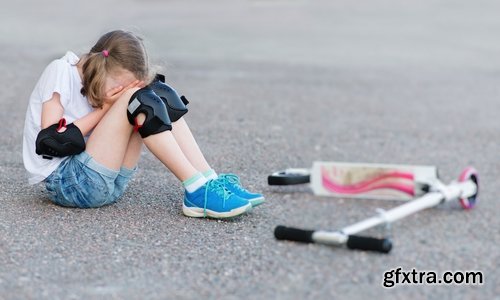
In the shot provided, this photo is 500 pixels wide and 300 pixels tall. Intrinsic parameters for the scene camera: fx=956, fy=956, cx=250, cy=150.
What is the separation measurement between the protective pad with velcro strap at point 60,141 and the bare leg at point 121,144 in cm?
8

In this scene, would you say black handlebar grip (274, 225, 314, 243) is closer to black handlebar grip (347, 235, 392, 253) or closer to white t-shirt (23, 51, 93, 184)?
black handlebar grip (347, 235, 392, 253)

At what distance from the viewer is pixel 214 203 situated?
436 centimetres

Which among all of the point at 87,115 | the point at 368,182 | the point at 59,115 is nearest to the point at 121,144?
the point at 87,115

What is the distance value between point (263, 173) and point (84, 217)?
1335 millimetres

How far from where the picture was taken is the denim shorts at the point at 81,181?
4.43 m

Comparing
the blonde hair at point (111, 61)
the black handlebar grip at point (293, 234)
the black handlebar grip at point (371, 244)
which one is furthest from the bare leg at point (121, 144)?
the black handlebar grip at point (371, 244)

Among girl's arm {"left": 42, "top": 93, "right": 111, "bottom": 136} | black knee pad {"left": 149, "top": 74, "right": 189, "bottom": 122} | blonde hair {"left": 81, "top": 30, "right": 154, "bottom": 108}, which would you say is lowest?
girl's arm {"left": 42, "top": 93, "right": 111, "bottom": 136}

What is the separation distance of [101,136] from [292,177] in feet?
2.99

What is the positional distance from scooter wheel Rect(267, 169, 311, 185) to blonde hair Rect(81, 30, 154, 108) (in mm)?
762

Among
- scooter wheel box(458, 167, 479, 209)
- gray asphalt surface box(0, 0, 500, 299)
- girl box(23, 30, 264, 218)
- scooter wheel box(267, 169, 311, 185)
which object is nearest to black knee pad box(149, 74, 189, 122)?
girl box(23, 30, 264, 218)

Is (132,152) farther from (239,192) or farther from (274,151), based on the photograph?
(274,151)

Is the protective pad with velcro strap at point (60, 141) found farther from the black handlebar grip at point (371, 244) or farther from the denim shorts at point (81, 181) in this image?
the black handlebar grip at point (371, 244)

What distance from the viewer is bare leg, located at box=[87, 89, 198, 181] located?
4.33m

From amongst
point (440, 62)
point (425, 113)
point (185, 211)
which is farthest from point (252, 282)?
point (440, 62)
